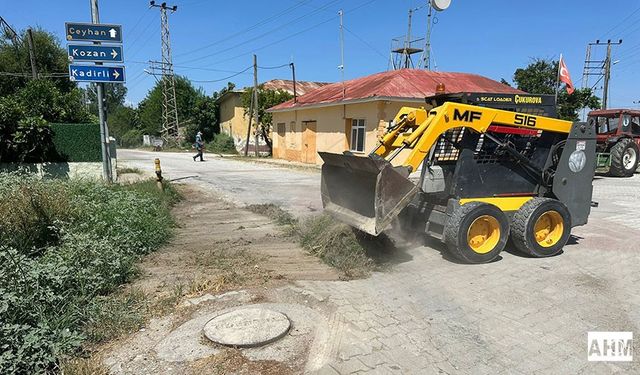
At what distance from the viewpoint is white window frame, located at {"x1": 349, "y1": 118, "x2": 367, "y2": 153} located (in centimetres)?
1973

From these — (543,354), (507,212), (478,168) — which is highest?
(478,168)

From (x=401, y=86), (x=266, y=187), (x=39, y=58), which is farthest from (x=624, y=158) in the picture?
(x=39, y=58)

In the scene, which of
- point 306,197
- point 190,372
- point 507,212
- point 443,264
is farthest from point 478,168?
point 306,197

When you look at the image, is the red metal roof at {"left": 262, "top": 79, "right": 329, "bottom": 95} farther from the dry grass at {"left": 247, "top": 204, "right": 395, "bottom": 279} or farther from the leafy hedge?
the dry grass at {"left": 247, "top": 204, "right": 395, "bottom": 279}

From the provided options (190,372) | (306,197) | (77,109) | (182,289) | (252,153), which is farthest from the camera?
(252,153)

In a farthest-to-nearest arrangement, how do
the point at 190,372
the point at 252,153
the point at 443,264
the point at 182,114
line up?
1. the point at 182,114
2. the point at 252,153
3. the point at 443,264
4. the point at 190,372

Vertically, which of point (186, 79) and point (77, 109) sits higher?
point (186, 79)

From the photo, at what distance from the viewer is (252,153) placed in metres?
33.6

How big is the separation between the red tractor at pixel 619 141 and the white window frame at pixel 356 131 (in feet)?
30.5

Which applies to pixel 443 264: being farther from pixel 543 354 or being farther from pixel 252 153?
pixel 252 153

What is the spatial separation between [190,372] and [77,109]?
1471cm

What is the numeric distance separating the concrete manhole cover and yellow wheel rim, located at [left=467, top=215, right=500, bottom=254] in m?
3.17

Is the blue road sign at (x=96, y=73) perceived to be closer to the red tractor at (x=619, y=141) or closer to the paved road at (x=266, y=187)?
the paved road at (x=266, y=187)

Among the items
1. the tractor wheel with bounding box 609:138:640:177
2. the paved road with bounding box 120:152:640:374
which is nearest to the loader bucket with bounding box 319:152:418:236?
the paved road with bounding box 120:152:640:374
